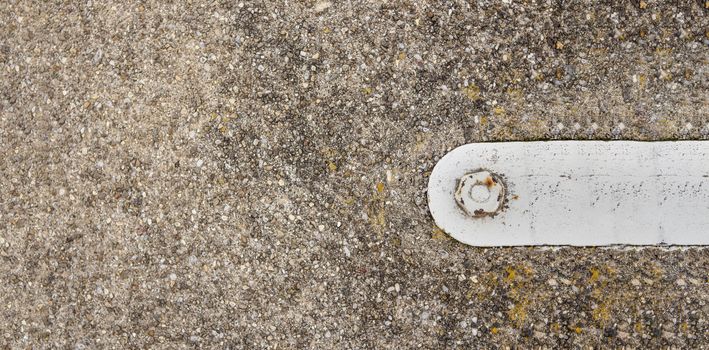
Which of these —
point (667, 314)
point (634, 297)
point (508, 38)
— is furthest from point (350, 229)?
point (667, 314)

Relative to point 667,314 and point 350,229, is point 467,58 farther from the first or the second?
point 667,314

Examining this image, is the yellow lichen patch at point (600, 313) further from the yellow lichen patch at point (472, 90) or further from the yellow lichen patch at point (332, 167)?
the yellow lichen patch at point (332, 167)

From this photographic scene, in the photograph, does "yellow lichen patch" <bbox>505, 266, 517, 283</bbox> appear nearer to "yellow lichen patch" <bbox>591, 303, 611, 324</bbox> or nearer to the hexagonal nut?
the hexagonal nut

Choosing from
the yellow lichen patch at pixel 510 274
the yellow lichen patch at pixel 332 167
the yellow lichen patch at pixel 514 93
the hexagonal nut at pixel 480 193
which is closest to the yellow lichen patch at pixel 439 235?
the hexagonal nut at pixel 480 193

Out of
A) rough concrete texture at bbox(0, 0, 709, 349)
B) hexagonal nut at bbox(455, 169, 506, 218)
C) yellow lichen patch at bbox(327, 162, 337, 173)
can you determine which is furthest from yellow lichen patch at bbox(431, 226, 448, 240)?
yellow lichen patch at bbox(327, 162, 337, 173)

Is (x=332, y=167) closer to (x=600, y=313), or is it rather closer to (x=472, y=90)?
(x=472, y=90)
